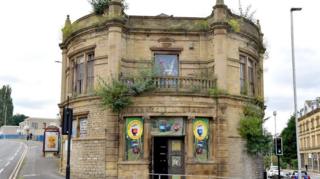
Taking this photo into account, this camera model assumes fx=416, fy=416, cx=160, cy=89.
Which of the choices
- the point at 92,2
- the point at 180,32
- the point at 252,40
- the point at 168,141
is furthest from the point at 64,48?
the point at 252,40

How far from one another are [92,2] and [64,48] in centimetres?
541

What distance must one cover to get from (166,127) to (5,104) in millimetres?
110707

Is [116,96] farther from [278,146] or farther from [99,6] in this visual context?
[278,146]

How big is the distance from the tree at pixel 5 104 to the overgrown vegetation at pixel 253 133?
109m

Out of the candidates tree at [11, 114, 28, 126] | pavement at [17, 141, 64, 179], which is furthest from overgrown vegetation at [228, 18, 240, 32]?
tree at [11, 114, 28, 126]

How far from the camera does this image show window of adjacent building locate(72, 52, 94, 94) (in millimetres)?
25873

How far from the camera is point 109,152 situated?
23.2 metres

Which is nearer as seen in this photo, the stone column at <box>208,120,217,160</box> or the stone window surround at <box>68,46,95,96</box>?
the stone column at <box>208,120,217,160</box>

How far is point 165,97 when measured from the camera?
2320cm

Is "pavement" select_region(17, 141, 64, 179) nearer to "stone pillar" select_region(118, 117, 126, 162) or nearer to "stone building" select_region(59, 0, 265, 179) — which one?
"stone building" select_region(59, 0, 265, 179)

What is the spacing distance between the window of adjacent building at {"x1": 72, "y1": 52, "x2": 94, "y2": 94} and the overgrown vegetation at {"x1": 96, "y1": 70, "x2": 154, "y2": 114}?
2.74 metres

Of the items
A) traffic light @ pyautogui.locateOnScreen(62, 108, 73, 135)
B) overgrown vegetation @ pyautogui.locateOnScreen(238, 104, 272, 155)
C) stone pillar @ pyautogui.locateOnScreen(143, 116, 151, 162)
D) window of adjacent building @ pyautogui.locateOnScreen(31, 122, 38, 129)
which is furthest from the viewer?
window of adjacent building @ pyautogui.locateOnScreen(31, 122, 38, 129)

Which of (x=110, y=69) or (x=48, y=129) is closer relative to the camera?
(x=110, y=69)

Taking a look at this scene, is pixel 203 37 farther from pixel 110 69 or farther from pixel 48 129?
pixel 48 129
